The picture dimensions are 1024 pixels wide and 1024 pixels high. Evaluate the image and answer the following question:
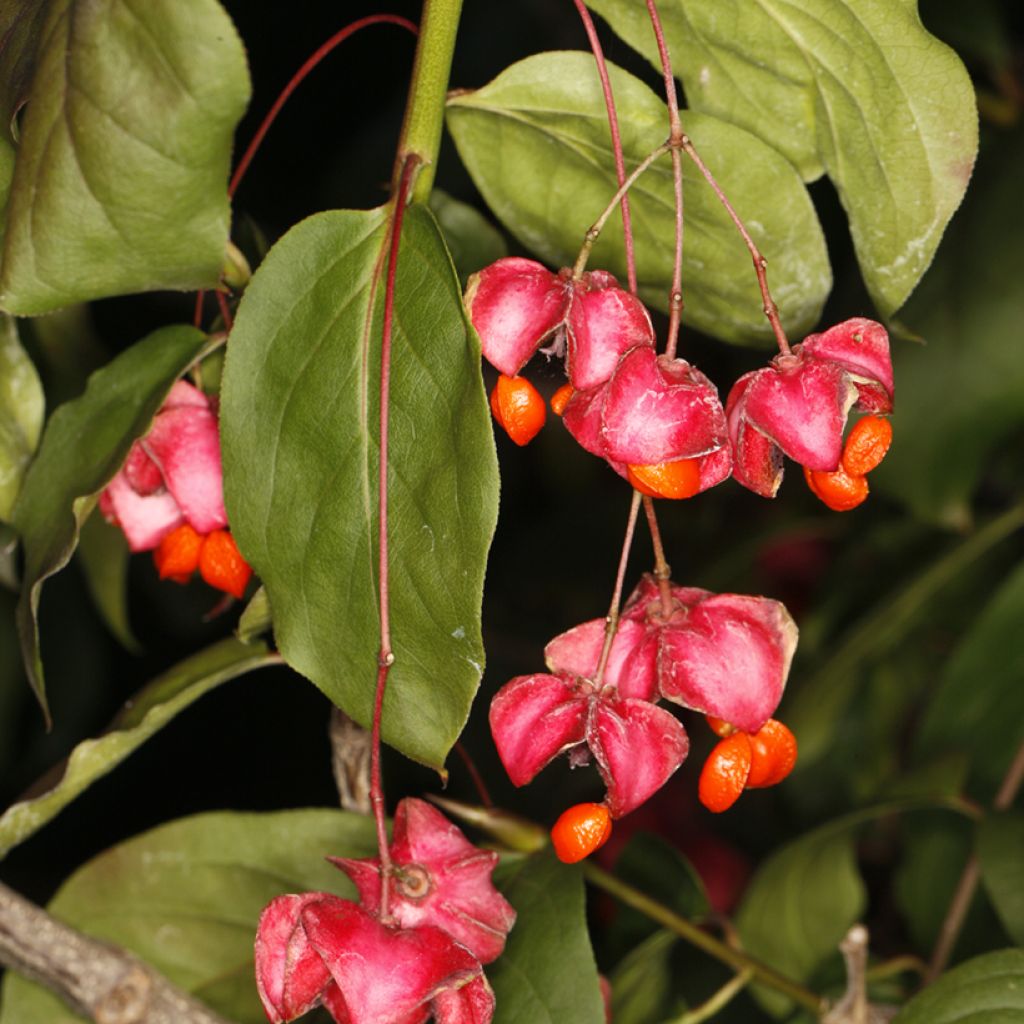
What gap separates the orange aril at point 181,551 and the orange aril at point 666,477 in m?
0.26

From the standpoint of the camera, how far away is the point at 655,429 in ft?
2.12

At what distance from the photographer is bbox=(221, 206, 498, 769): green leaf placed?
0.66m

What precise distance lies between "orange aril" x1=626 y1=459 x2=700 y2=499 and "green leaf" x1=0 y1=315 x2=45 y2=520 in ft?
1.23

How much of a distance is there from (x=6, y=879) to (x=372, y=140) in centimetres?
93

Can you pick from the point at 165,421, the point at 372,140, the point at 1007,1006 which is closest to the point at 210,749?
the point at 372,140

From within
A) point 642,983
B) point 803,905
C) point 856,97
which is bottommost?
point 803,905

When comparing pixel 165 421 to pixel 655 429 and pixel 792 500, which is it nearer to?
pixel 655 429

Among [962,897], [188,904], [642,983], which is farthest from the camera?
[962,897]

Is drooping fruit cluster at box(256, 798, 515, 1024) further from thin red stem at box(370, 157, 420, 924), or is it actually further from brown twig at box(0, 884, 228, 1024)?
brown twig at box(0, 884, 228, 1024)

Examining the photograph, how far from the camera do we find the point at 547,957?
30.5 inches

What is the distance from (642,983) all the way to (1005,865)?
265 mm

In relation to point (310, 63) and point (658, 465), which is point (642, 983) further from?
point (310, 63)

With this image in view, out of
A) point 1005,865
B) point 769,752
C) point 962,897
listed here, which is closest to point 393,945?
point 769,752

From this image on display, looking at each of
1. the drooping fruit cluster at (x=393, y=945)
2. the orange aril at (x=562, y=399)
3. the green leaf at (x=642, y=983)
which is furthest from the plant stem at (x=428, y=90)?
the green leaf at (x=642, y=983)
